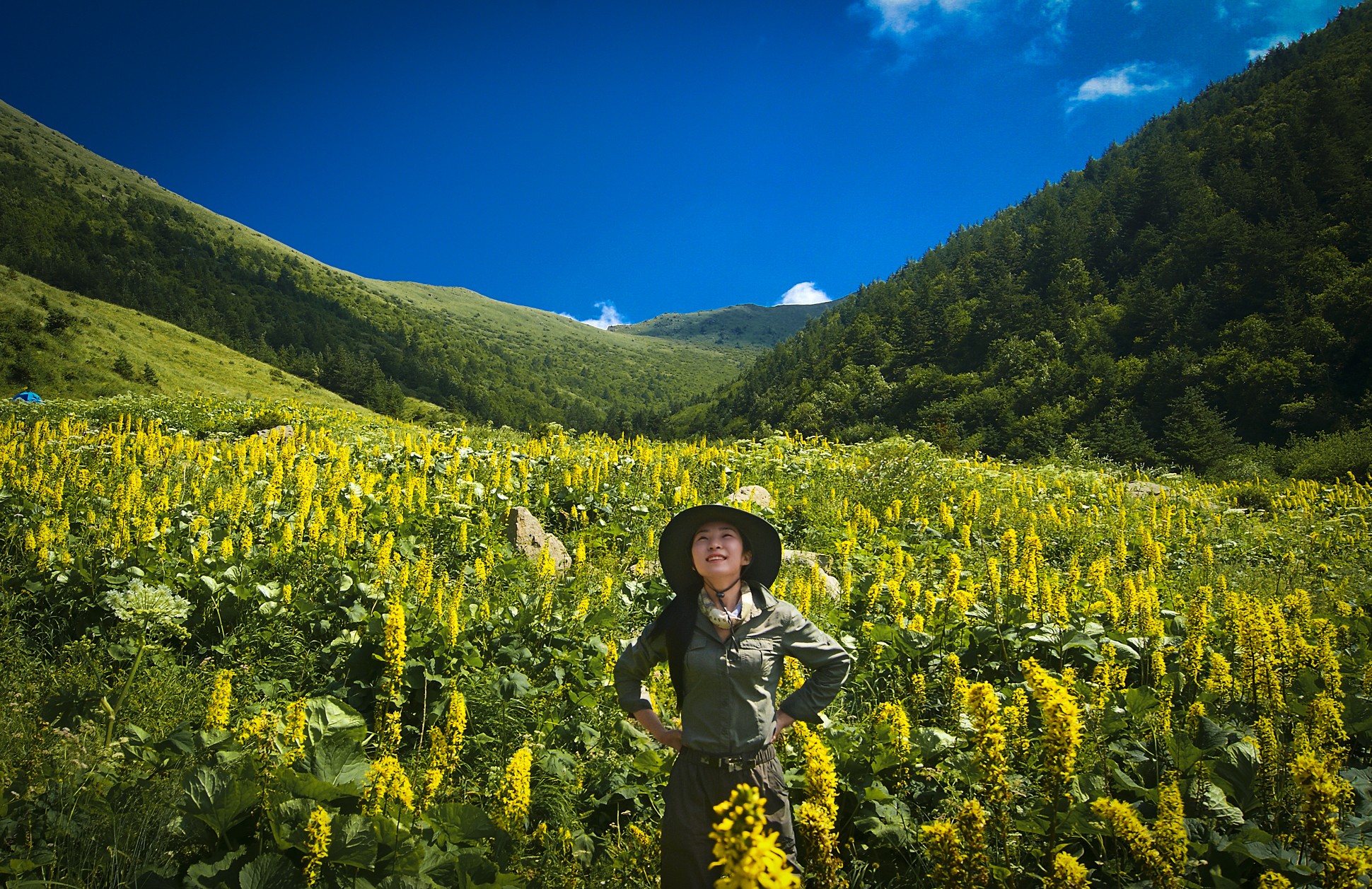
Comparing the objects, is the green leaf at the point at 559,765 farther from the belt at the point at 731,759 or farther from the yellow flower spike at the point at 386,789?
the belt at the point at 731,759

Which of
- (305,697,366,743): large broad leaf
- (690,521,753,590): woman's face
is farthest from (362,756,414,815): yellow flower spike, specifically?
(690,521,753,590): woman's face

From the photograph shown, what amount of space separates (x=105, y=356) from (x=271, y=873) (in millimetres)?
56671

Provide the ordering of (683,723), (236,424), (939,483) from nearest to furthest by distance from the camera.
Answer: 1. (683,723)
2. (939,483)
3. (236,424)

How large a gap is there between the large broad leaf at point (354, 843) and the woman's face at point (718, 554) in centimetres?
176

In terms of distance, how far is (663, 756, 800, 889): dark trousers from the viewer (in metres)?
2.54

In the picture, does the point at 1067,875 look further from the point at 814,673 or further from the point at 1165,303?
the point at 1165,303

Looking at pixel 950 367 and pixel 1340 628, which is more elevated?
pixel 950 367

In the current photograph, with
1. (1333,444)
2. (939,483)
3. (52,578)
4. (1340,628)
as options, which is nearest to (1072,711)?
(1340,628)

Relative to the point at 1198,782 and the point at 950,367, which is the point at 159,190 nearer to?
the point at 950,367

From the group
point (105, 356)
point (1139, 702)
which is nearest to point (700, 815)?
point (1139, 702)

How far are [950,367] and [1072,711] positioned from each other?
81.9 metres

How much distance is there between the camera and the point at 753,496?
10.6m

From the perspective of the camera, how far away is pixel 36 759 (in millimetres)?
3008

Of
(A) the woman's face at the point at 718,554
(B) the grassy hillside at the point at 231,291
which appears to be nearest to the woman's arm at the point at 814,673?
(A) the woman's face at the point at 718,554
